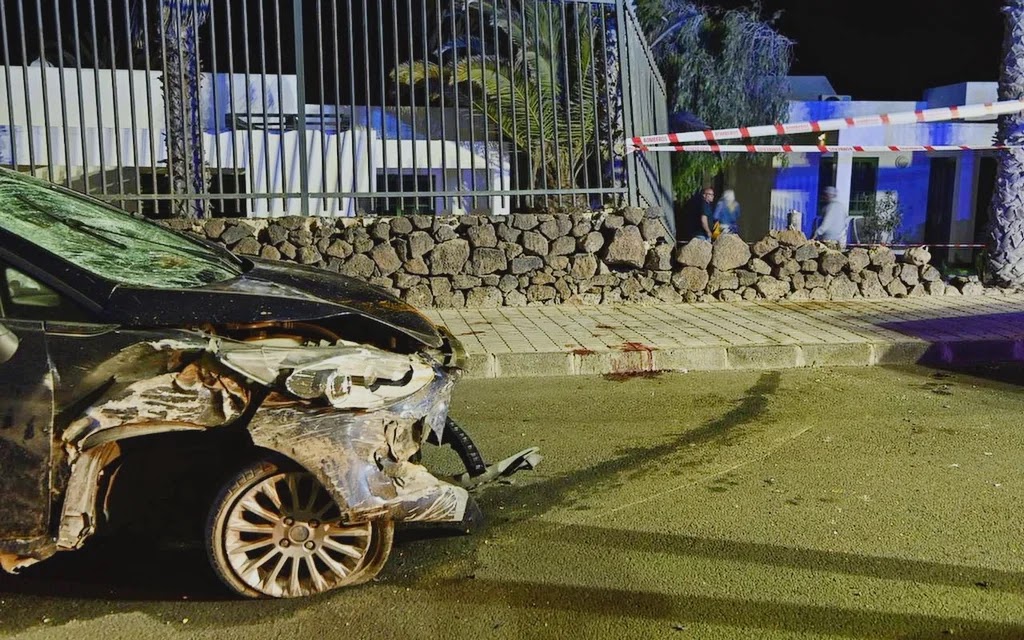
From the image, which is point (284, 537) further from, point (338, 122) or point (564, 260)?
point (564, 260)

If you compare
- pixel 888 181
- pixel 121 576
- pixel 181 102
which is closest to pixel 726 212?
pixel 888 181

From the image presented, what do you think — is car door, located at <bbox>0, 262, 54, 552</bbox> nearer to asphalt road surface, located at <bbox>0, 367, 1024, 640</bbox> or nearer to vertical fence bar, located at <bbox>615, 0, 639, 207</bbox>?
asphalt road surface, located at <bbox>0, 367, 1024, 640</bbox>

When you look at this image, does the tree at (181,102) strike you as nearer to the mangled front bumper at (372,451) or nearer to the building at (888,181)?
the mangled front bumper at (372,451)

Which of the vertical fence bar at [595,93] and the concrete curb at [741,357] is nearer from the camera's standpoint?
the concrete curb at [741,357]

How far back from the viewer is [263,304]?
3531mm

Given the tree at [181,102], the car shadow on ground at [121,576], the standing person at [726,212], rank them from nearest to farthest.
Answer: the car shadow on ground at [121,576], the tree at [181,102], the standing person at [726,212]

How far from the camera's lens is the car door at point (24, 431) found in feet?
10.2

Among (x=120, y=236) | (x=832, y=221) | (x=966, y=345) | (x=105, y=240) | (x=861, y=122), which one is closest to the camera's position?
(x=105, y=240)

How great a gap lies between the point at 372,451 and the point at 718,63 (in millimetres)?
17502

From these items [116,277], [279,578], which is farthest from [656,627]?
[116,277]

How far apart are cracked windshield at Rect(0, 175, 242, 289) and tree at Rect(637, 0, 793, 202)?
1532cm

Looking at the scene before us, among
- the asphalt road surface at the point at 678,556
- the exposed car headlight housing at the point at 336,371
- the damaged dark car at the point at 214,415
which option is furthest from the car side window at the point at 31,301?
the asphalt road surface at the point at 678,556

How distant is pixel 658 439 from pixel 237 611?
9.69 feet

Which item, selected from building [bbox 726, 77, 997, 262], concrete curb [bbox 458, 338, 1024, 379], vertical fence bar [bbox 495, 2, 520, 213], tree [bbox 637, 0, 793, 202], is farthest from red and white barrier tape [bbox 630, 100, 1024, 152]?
tree [bbox 637, 0, 793, 202]
